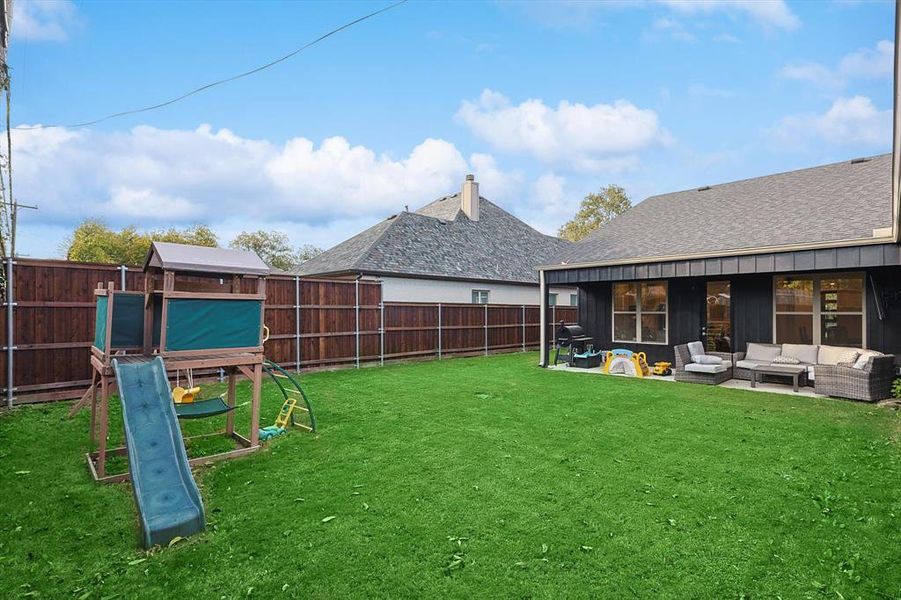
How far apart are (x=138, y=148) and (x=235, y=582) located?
26.1 m

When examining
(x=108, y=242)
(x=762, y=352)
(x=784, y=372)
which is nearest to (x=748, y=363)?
(x=762, y=352)

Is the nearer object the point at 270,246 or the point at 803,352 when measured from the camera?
the point at 803,352

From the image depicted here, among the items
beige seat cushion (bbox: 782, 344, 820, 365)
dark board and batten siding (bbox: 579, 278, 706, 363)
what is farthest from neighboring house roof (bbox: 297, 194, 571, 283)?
beige seat cushion (bbox: 782, 344, 820, 365)

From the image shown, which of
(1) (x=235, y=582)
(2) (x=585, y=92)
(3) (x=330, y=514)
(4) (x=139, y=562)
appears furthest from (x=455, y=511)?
(2) (x=585, y=92)

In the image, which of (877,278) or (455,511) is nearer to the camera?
(455,511)

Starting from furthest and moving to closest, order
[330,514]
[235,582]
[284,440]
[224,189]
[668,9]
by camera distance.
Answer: [224,189] < [668,9] < [284,440] < [330,514] < [235,582]

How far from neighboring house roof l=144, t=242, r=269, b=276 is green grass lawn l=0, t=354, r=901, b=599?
201 cm

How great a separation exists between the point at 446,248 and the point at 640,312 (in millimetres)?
8934

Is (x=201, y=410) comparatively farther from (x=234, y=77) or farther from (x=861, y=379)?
(x=861, y=379)

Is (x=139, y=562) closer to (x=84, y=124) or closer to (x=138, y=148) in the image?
(x=84, y=124)

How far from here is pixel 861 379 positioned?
7.48 m

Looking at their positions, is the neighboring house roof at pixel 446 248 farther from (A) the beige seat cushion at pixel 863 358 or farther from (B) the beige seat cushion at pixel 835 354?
(A) the beige seat cushion at pixel 863 358

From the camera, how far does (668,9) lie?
9.95 meters

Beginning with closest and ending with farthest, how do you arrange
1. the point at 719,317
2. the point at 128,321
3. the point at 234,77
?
the point at 128,321, the point at 234,77, the point at 719,317
